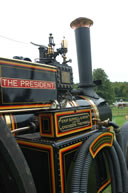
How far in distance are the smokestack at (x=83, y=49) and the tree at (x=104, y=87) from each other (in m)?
22.9

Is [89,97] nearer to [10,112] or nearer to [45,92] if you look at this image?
[45,92]

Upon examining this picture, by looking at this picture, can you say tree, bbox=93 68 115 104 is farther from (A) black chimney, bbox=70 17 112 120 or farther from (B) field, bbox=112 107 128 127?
(A) black chimney, bbox=70 17 112 120

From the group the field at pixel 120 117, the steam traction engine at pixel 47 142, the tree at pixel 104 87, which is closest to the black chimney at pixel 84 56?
the steam traction engine at pixel 47 142

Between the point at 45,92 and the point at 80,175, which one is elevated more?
the point at 45,92

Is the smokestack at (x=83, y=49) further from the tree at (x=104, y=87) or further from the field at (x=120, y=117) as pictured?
the tree at (x=104, y=87)

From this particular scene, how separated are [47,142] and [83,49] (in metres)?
3.99

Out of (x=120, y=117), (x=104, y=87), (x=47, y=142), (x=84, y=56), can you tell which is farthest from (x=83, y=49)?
(x=104, y=87)

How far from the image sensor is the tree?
27.9 metres

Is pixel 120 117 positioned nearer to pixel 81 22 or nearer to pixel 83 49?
pixel 83 49

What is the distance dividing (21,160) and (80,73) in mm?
4303

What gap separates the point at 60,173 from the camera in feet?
5.66

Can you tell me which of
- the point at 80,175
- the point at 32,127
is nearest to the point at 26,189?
the point at 80,175

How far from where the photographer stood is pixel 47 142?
1782mm

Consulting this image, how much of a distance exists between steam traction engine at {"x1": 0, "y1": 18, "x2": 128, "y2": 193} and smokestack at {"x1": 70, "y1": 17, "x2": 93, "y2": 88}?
168 centimetres
